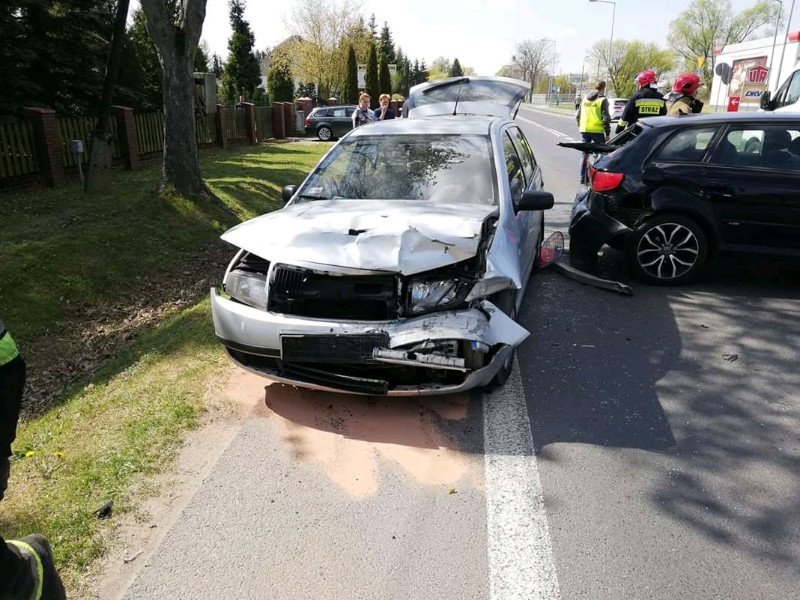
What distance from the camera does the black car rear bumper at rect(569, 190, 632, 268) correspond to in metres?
6.09

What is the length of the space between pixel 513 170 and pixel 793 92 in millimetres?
9733

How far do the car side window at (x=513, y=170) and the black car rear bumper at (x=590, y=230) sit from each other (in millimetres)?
1103

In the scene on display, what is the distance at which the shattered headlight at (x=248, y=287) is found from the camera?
372 centimetres

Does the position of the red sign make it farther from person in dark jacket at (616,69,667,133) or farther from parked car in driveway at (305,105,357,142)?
person in dark jacket at (616,69,667,133)

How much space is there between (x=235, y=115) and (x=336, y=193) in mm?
18826

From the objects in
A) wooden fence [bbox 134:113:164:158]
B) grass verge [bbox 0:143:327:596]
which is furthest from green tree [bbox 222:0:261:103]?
grass verge [bbox 0:143:327:596]

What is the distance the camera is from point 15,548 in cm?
206

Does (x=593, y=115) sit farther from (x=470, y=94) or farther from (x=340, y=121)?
(x=340, y=121)

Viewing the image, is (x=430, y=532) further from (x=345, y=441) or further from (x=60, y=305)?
(x=60, y=305)

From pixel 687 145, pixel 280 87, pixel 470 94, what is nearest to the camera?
pixel 687 145

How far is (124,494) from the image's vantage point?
3.00 metres

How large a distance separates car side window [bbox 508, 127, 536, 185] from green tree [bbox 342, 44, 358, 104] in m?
35.1

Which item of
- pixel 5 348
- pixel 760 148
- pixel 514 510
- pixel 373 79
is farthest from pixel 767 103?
pixel 373 79

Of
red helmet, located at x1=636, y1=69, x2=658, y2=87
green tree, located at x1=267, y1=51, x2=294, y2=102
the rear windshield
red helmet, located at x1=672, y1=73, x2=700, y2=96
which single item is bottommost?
the rear windshield
